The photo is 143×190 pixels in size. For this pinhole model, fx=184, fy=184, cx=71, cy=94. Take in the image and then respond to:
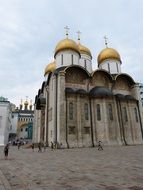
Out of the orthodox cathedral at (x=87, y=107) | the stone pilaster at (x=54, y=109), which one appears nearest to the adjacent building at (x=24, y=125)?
the orthodox cathedral at (x=87, y=107)

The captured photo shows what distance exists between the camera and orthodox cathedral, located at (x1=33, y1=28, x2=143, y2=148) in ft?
81.9

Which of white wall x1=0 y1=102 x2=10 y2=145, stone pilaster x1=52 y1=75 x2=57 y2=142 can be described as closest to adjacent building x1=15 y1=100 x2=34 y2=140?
white wall x1=0 y1=102 x2=10 y2=145

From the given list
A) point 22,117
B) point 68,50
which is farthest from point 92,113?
point 22,117

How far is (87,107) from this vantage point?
26.9 meters

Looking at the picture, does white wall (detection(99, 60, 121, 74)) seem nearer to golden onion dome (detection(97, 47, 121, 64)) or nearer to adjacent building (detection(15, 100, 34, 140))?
golden onion dome (detection(97, 47, 121, 64))

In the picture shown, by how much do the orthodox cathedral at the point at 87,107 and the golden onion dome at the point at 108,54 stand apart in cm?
546

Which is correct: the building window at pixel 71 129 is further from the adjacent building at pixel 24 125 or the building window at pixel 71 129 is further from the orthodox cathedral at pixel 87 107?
the adjacent building at pixel 24 125

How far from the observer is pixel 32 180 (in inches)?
219

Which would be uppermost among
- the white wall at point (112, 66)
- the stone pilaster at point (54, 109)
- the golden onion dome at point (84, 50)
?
the golden onion dome at point (84, 50)

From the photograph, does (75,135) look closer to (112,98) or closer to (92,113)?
(92,113)

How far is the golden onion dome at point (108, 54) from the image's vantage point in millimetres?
35594

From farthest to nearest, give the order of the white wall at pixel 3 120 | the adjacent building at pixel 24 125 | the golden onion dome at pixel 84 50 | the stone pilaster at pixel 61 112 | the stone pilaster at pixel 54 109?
the adjacent building at pixel 24 125 → the white wall at pixel 3 120 → the golden onion dome at pixel 84 50 → the stone pilaster at pixel 54 109 → the stone pilaster at pixel 61 112

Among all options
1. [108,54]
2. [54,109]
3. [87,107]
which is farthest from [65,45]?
[54,109]

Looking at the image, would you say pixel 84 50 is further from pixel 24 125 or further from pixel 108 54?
pixel 24 125
